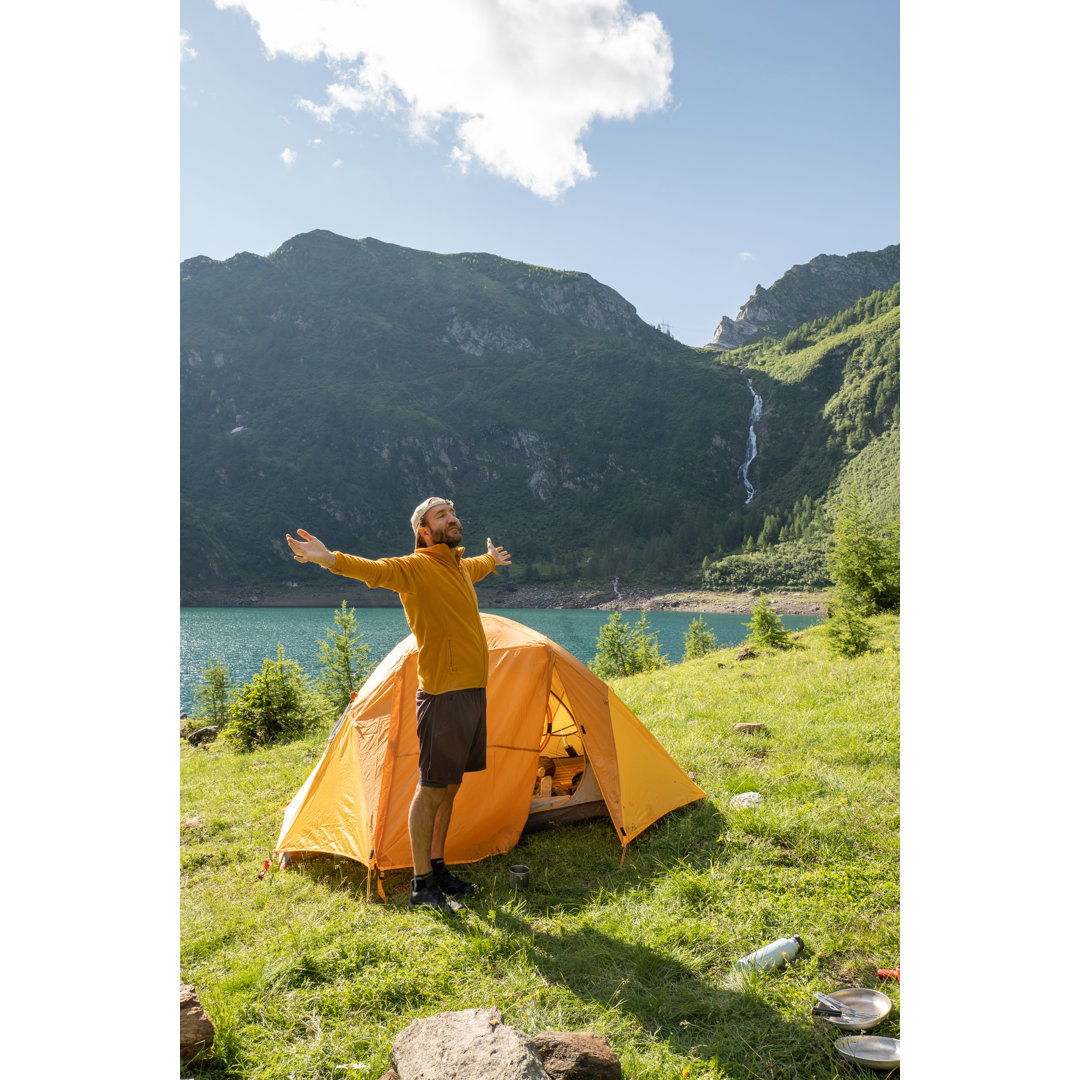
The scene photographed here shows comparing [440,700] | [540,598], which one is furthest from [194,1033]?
[540,598]

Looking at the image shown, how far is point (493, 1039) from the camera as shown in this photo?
2629mm

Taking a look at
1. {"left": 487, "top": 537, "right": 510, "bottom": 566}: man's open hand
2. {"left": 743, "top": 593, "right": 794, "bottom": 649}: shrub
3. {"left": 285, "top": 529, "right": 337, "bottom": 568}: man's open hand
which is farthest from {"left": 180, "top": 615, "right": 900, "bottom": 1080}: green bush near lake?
{"left": 743, "top": 593, "right": 794, "bottom": 649}: shrub

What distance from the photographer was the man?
4.53 m

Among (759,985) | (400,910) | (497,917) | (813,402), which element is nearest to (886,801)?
(759,985)

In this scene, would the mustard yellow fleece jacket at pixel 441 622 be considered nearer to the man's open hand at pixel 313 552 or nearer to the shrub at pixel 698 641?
the man's open hand at pixel 313 552

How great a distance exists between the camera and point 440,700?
4582 mm

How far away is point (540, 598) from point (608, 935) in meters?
105

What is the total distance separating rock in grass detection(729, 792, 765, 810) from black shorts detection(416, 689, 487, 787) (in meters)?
2.59

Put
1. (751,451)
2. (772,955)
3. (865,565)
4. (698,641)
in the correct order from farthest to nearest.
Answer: (751,451)
(698,641)
(865,565)
(772,955)

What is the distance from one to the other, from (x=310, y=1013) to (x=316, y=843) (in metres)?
2.06

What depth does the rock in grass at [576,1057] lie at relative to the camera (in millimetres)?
2695

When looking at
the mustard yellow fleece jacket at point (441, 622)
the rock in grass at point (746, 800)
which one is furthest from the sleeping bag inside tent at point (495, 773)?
the mustard yellow fleece jacket at point (441, 622)

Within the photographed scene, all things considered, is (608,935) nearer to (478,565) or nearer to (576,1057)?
(576,1057)
